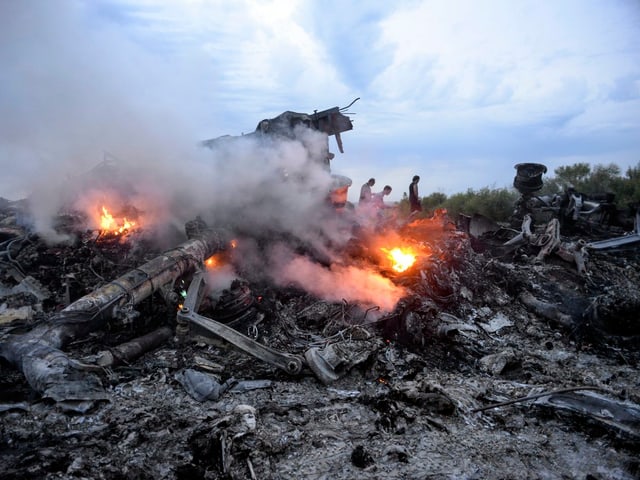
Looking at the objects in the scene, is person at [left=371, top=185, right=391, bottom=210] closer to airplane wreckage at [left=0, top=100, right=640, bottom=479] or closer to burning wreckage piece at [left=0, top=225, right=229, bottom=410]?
airplane wreckage at [left=0, top=100, right=640, bottom=479]

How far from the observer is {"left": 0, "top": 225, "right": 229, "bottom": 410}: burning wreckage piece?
161 inches

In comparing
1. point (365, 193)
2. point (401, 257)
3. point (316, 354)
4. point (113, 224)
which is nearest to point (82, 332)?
point (316, 354)

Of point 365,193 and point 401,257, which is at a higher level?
point 365,193

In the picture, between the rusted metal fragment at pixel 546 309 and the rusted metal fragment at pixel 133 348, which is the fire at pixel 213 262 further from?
the rusted metal fragment at pixel 546 309

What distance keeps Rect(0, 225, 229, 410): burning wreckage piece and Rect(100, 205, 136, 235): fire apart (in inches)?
105

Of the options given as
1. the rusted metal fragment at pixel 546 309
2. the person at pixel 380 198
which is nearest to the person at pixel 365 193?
the person at pixel 380 198

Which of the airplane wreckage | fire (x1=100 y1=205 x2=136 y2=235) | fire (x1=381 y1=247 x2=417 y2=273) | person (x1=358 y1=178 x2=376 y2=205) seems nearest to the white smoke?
the airplane wreckage

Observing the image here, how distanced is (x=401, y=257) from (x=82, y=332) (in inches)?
240

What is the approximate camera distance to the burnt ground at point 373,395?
3.39 meters

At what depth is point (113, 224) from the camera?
9.25 metres

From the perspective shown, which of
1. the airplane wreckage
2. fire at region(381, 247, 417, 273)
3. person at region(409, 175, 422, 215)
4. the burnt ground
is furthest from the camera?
person at region(409, 175, 422, 215)

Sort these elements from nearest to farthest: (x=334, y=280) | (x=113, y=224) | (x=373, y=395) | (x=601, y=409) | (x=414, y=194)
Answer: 1. (x=601, y=409)
2. (x=373, y=395)
3. (x=334, y=280)
4. (x=113, y=224)
5. (x=414, y=194)

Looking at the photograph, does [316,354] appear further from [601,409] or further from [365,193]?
[365,193]

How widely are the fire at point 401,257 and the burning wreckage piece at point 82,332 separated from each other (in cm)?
416
